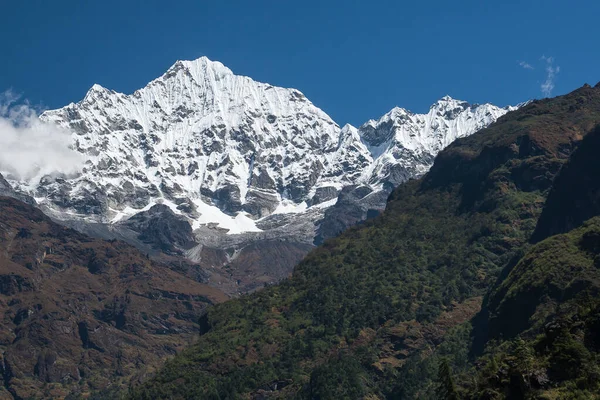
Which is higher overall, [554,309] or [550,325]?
[554,309]

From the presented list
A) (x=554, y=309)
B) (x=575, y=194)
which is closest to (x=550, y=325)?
(x=554, y=309)

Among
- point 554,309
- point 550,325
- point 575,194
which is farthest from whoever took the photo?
point 575,194

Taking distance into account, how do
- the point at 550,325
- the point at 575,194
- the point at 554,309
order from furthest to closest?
the point at 575,194, the point at 554,309, the point at 550,325

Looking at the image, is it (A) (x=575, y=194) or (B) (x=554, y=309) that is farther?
(A) (x=575, y=194)

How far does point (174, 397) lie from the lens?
175250 mm

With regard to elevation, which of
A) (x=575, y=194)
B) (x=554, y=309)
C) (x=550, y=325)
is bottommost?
(x=550, y=325)

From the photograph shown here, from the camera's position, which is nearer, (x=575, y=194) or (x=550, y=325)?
(x=550, y=325)

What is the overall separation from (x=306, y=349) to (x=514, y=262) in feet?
142

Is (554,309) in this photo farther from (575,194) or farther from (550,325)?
(575,194)

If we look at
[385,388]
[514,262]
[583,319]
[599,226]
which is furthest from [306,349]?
[583,319]

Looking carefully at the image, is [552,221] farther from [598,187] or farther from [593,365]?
[593,365]

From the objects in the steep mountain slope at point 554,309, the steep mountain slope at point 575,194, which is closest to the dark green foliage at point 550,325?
the steep mountain slope at point 554,309

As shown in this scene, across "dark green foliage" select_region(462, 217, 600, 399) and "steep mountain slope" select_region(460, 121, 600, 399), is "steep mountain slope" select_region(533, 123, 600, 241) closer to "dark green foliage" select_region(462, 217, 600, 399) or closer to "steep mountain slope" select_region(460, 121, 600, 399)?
"steep mountain slope" select_region(460, 121, 600, 399)

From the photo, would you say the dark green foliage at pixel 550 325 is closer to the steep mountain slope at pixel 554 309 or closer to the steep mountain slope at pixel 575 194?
the steep mountain slope at pixel 554 309
